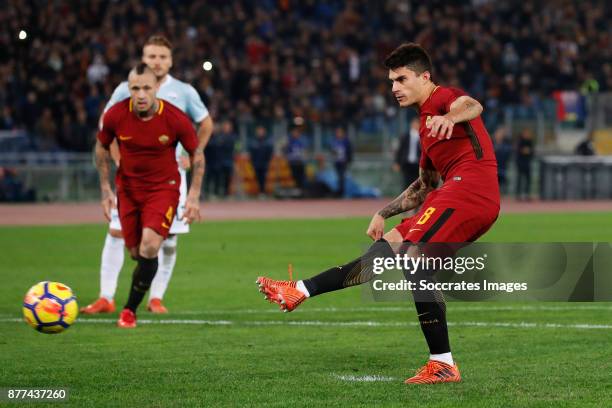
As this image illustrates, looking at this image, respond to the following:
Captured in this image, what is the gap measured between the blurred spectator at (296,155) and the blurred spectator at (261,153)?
48 centimetres

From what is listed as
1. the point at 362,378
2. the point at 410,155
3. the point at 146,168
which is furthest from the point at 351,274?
the point at 410,155

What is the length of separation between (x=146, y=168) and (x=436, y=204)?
3586 millimetres

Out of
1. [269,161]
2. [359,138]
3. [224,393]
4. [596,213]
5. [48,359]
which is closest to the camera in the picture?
[224,393]

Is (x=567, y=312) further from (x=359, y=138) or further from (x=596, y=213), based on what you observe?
(x=359, y=138)

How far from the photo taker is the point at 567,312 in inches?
435

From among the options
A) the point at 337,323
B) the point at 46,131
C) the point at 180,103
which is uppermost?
the point at 180,103

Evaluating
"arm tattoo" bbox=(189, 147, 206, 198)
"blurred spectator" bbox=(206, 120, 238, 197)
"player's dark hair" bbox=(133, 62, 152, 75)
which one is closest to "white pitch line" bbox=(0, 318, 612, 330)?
"arm tattoo" bbox=(189, 147, 206, 198)

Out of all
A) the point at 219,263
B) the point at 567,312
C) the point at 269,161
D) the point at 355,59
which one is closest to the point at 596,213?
the point at 269,161

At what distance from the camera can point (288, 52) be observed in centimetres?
3591

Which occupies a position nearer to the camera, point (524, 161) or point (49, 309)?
point (49, 309)

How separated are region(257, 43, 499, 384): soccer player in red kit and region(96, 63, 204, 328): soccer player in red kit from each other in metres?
3.09

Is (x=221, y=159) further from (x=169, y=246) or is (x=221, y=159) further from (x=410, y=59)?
(x=410, y=59)

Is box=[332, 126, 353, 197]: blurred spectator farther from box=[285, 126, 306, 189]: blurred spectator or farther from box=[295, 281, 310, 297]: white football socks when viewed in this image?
box=[295, 281, 310, 297]: white football socks

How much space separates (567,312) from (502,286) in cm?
200
